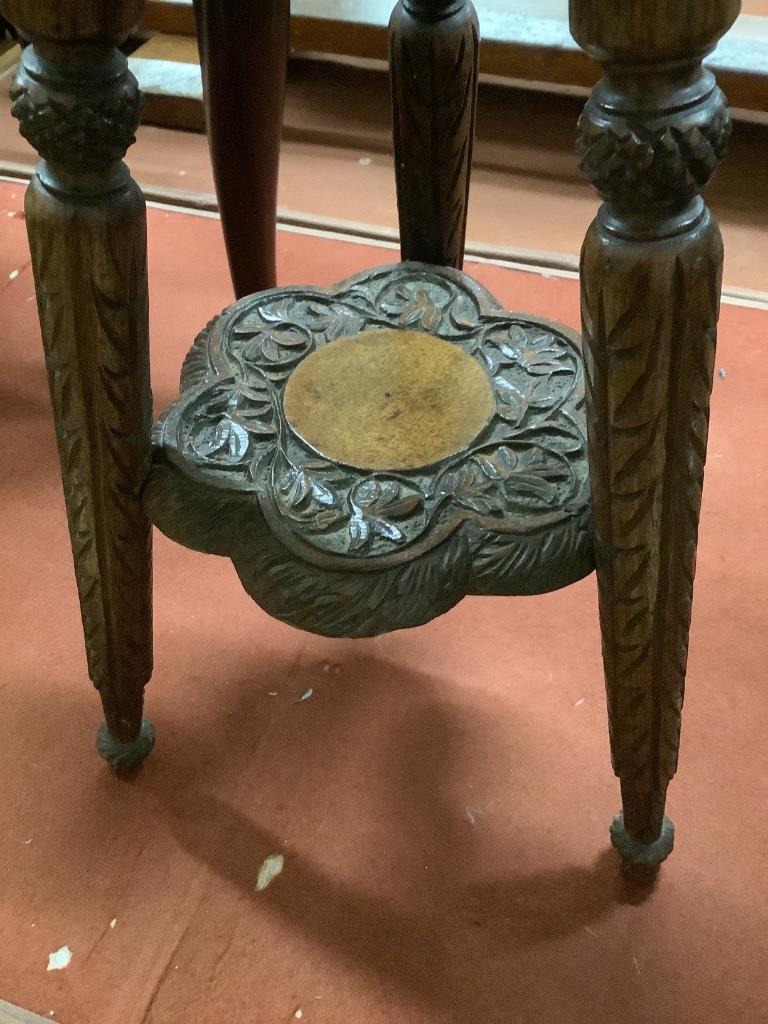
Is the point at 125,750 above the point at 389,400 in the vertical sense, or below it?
below

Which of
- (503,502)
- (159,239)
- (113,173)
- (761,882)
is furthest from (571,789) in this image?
(159,239)

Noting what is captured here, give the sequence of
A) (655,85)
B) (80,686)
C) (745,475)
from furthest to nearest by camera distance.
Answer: (745,475) → (80,686) → (655,85)

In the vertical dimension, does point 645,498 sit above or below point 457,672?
above

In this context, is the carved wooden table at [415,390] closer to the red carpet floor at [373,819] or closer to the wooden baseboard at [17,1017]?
the red carpet floor at [373,819]

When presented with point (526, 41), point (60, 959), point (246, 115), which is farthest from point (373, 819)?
point (526, 41)

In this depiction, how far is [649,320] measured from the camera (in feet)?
1.47

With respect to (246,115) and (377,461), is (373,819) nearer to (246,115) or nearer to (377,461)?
(377,461)

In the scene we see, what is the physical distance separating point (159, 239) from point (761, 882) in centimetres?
94

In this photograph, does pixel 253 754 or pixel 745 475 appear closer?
pixel 253 754

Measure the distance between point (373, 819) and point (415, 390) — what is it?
0.28 metres

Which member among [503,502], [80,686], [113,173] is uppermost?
[113,173]

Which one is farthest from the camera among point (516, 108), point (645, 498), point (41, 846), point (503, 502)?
point (516, 108)

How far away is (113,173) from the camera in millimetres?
518

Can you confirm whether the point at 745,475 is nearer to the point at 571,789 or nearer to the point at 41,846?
the point at 571,789
